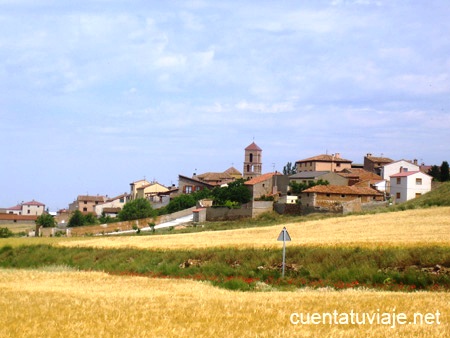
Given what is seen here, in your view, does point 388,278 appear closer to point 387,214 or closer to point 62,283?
point 62,283

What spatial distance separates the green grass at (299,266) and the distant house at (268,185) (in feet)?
200

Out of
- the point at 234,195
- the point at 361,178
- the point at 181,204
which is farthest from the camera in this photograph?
the point at 181,204

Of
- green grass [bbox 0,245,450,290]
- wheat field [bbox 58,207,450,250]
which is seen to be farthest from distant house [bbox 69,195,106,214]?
green grass [bbox 0,245,450,290]

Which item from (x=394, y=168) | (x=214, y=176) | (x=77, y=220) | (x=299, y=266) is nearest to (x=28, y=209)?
(x=214, y=176)

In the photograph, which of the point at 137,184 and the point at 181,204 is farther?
the point at 137,184

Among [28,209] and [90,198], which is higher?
[90,198]

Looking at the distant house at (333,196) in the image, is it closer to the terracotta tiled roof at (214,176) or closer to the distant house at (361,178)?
the distant house at (361,178)

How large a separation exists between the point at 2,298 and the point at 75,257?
26.4 metres

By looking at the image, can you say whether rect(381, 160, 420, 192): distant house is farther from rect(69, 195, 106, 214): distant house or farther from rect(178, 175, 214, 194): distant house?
rect(69, 195, 106, 214): distant house

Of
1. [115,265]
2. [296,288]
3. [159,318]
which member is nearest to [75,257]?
[115,265]

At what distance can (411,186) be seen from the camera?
3433 inches

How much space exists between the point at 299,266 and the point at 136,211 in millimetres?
78046

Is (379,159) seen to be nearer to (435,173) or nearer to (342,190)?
(435,173)

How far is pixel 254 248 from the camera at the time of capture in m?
34.8
